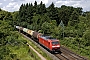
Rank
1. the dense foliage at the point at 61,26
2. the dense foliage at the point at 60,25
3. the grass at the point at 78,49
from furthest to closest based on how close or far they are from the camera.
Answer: the dense foliage at the point at 61,26 → the dense foliage at the point at 60,25 → the grass at the point at 78,49

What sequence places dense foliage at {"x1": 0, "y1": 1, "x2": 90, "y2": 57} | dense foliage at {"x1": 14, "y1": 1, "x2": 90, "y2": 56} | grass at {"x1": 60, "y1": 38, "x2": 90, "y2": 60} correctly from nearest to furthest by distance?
grass at {"x1": 60, "y1": 38, "x2": 90, "y2": 60} → dense foliage at {"x1": 0, "y1": 1, "x2": 90, "y2": 57} → dense foliage at {"x1": 14, "y1": 1, "x2": 90, "y2": 56}

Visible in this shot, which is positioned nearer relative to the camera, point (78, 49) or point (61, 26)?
point (78, 49)

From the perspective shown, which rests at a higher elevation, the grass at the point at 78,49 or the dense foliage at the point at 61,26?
the dense foliage at the point at 61,26

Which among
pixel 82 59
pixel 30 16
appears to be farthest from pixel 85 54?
pixel 30 16

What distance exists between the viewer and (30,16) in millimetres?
120688

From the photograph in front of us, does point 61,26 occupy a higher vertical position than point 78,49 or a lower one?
higher

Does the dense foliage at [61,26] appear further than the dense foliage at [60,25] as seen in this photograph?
Yes

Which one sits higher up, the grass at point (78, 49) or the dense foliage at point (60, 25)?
the dense foliage at point (60, 25)

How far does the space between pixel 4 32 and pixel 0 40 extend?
1.81 m

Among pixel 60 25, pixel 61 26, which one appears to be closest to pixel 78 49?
pixel 60 25

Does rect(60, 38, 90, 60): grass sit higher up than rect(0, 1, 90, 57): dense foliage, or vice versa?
rect(0, 1, 90, 57): dense foliage

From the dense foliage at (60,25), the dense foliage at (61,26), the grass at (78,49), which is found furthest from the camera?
the dense foliage at (61,26)

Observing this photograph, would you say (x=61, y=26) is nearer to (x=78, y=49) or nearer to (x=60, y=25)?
(x=60, y=25)

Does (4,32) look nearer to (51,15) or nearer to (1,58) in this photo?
(1,58)
